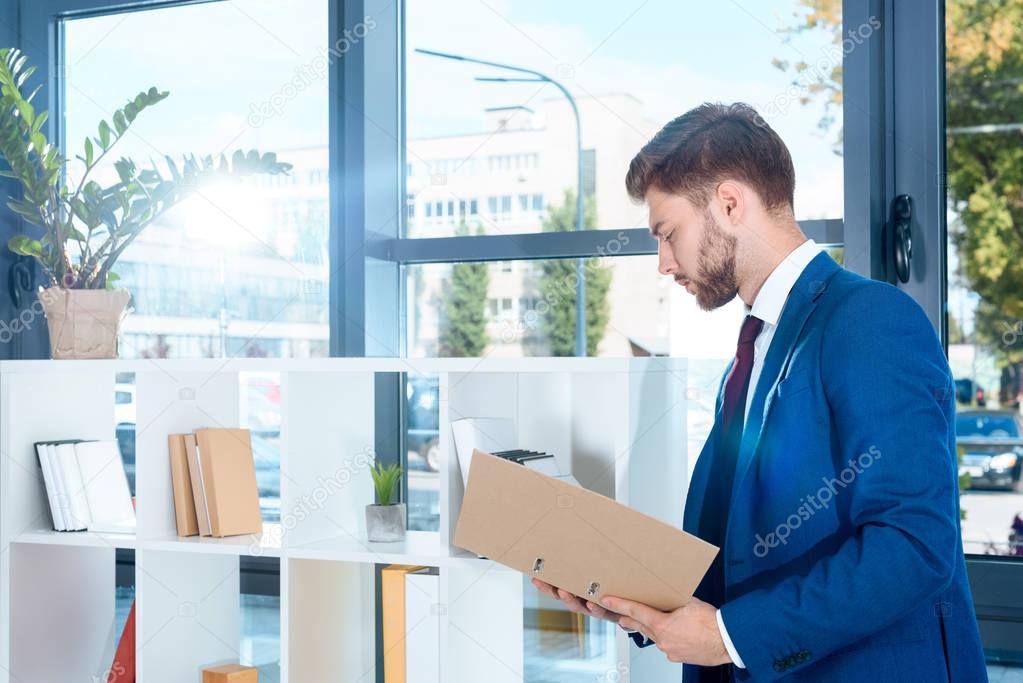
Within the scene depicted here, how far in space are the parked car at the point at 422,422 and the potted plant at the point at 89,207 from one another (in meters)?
0.64

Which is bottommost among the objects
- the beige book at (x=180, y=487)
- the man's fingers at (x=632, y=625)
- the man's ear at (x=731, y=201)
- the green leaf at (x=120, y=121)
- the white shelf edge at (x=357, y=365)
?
the man's fingers at (x=632, y=625)

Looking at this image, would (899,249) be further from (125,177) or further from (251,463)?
(125,177)

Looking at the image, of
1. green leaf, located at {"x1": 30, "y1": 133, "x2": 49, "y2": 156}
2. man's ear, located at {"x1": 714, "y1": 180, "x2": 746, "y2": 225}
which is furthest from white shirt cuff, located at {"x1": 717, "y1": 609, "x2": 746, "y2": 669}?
green leaf, located at {"x1": 30, "y1": 133, "x2": 49, "y2": 156}

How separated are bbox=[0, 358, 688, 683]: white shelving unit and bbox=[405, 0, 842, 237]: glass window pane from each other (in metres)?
0.54

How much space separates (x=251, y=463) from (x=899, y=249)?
1.53m

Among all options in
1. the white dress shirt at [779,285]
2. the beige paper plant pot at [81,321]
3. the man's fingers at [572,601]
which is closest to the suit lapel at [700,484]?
the white dress shirt at [779,285]

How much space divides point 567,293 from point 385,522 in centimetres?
73

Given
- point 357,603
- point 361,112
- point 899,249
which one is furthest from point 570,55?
point 357,603

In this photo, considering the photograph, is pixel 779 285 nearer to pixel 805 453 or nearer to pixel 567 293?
pixel 805 453

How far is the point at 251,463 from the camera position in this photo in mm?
2430

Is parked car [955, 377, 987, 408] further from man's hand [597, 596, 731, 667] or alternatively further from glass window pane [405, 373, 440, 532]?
glass window pane [405, 373, 440, 532]

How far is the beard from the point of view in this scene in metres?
1.59

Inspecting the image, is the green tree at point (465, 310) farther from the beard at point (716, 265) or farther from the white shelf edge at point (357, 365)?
the beard at point (716, 265)

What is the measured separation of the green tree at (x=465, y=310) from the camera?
2629 millimetres
